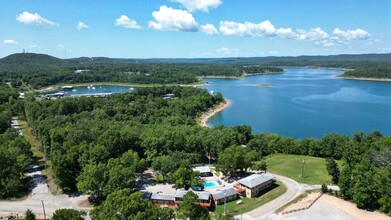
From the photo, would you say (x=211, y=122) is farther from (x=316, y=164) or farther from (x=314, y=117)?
(x=316, y=164)

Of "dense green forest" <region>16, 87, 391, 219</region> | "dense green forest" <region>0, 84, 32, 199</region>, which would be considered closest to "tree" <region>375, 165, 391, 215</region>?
"dense green forest" <region>16, 87, 391, 219</region>

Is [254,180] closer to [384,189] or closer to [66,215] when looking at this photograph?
[384,189]

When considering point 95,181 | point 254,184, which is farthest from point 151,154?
point 254,184

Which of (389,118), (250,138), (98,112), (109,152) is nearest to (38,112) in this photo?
(98,112)

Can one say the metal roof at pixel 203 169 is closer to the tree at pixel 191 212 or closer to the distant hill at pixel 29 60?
the tree at pixel 191 212

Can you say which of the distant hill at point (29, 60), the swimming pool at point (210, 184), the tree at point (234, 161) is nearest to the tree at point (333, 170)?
the tree at point (234, 161)

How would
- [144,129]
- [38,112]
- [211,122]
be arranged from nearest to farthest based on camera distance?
[144,129] < [38,112] < [211,122]
